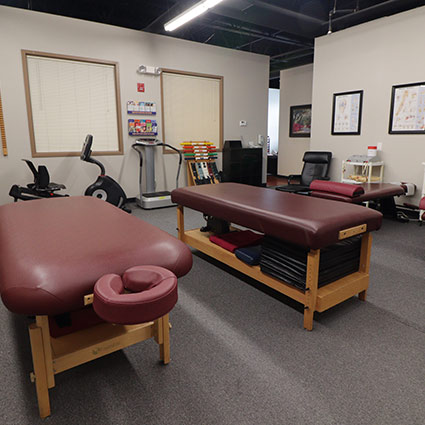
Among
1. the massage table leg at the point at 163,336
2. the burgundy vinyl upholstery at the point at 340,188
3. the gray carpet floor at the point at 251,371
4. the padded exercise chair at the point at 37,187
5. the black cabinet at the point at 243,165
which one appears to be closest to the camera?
the gray carpet floor at the point at 251,371

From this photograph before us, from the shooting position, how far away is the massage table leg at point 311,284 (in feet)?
5.71

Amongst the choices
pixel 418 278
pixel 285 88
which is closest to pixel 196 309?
pixel 418 278

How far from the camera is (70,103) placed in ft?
15.2

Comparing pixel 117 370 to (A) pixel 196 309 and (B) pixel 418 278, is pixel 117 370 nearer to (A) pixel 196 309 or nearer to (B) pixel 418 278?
(A) pixel 196 309

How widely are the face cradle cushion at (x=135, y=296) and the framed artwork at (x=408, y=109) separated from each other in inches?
172

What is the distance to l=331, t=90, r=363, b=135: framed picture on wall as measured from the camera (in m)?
4.89

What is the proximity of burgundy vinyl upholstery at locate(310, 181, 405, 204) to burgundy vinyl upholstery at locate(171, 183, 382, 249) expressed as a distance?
1.17 m

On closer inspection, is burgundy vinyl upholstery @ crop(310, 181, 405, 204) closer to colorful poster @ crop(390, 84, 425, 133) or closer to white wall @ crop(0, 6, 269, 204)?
colorful poster @ crop(390, 84, 425, 133)

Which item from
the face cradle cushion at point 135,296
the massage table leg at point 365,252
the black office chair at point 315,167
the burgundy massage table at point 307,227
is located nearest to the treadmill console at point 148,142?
the black office chair at point 315,167

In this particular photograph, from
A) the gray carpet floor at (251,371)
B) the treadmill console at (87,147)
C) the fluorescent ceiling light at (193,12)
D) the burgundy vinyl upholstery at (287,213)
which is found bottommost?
the gray carpet floor at (251,371)

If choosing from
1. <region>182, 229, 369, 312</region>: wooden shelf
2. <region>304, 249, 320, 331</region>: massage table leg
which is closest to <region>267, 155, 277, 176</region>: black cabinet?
<region>182, 229, 369, 312</region>: wooden shelf

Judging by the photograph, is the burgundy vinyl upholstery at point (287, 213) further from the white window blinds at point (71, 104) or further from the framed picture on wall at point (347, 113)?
the framed picture on wall at point (347, 113)

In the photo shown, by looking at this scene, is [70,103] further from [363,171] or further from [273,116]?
[273,116]

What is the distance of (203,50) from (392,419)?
575 centimetres
